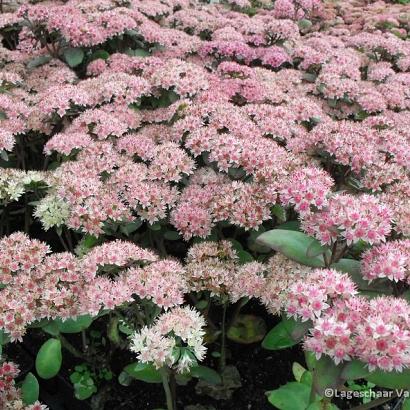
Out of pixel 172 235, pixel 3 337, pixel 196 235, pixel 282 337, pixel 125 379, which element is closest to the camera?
pixel 3 337

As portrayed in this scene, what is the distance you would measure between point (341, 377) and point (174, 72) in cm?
261

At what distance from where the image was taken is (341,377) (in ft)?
5.45

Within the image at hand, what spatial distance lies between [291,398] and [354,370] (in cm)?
53

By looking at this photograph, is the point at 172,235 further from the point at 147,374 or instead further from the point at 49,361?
the point at 49,361

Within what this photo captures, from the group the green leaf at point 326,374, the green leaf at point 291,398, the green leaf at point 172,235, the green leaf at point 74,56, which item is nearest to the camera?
the green leaf at point 326,374

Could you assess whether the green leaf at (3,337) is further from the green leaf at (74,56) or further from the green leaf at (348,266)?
the green leaf at (74,56)

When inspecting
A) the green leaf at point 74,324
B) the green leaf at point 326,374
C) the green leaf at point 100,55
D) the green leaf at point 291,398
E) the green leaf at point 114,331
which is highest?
the green leaf at point 326,374

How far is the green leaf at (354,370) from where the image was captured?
1.61 meters

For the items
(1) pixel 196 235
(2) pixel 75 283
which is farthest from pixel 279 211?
(2) pixel 75 283

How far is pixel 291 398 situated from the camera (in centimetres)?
207

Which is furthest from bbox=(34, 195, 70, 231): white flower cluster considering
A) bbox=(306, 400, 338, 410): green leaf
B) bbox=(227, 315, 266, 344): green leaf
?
bbox=(306, 400, 338, 410): green leaf

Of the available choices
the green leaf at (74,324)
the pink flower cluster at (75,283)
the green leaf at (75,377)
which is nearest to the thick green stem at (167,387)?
the pink flower cluster at (75,283)

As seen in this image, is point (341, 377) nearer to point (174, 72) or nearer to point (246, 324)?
point (246, 324)

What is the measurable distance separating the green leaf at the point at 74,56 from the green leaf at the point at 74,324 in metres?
2.69
